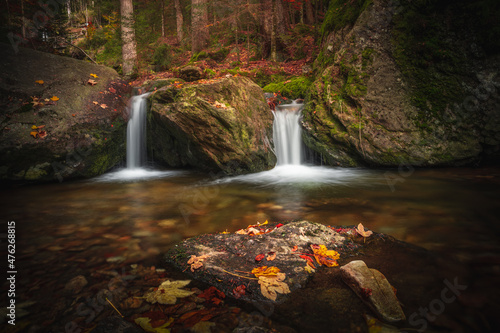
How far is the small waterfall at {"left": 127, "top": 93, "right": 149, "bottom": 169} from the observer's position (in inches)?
297

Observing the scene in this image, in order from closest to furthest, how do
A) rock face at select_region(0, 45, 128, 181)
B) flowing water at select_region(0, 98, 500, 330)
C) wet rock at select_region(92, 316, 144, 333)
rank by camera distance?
wet rock at select_region(92, 316, 144, 333)
flowing water at select_region(0, 98, 500, 330)
rock face at select_region(0, 45, 128, 181)

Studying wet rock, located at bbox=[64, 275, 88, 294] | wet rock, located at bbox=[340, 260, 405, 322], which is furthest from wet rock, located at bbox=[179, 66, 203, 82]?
wet rock, located at bbox=[340, 260, 405, 322]

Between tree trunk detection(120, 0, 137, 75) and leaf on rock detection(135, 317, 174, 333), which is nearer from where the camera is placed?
leaf on rock detection(135, 317, 174, 333)

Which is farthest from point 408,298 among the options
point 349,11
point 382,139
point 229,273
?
point 349,11

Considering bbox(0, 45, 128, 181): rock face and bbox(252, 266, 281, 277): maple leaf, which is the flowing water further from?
bbox(252, 266, 281, 277): maple leaf

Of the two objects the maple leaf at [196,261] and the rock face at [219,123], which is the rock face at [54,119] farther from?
the maple leaf at [196,261]

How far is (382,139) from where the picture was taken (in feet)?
20.0

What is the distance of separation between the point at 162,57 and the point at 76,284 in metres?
14.8

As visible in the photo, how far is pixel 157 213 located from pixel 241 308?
2.73 meters

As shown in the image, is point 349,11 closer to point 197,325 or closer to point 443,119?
point 443,119

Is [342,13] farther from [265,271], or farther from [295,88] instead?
[265,271]

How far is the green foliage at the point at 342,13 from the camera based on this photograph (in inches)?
264

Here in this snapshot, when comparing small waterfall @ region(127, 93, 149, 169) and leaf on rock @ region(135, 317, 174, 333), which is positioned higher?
small waterfall @ region(127, 93, 149, 169)

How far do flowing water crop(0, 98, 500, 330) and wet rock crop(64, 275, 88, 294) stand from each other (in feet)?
0.28
